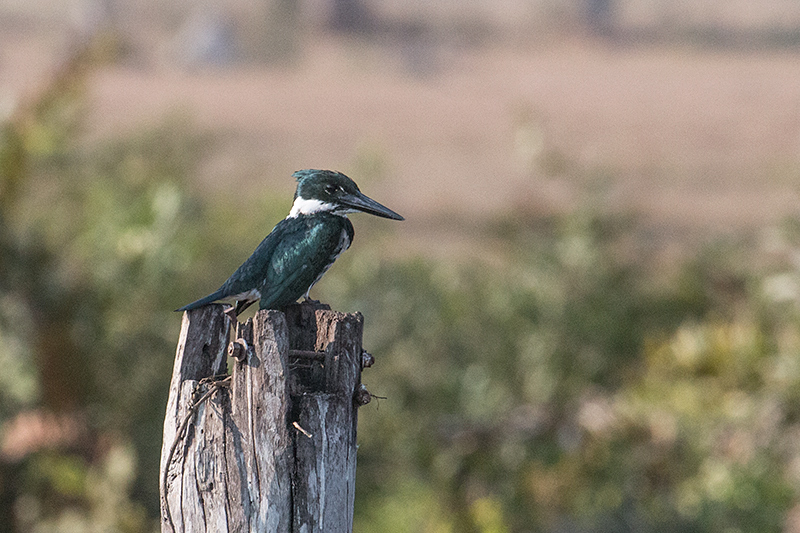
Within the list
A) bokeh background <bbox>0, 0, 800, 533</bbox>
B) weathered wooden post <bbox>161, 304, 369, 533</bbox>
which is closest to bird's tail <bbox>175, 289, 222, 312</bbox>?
weathered wooden post <bbox>161, 304, 369, 533</bbox>

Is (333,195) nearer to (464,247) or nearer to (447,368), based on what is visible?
(447,368)

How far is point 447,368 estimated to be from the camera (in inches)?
287

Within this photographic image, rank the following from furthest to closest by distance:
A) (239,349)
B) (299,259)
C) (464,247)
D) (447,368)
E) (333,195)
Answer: (464,247) → (447,368) → (333,195) → (299,259) → (239,349)

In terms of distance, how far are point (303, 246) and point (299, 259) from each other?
42mm

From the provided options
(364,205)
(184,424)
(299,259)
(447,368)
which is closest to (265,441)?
(184,424)

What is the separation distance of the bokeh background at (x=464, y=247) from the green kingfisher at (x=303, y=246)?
2280mm

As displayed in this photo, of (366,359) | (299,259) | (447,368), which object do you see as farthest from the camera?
(447,368)

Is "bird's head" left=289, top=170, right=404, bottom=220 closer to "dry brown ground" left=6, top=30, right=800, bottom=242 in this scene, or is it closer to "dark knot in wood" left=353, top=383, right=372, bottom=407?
→ "dark knot in wood" left=353, top=383, right=372, bottom=407

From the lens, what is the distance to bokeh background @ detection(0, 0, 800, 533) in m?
5.36

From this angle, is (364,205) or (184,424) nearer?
(184,424)

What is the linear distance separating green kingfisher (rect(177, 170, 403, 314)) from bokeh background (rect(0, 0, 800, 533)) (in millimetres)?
2280

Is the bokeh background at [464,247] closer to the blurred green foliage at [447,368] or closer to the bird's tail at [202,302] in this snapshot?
the blurred green foliage at [447,368]

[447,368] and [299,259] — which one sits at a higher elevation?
[447,368]

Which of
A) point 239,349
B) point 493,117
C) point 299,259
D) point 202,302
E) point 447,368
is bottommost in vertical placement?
point 239,349
